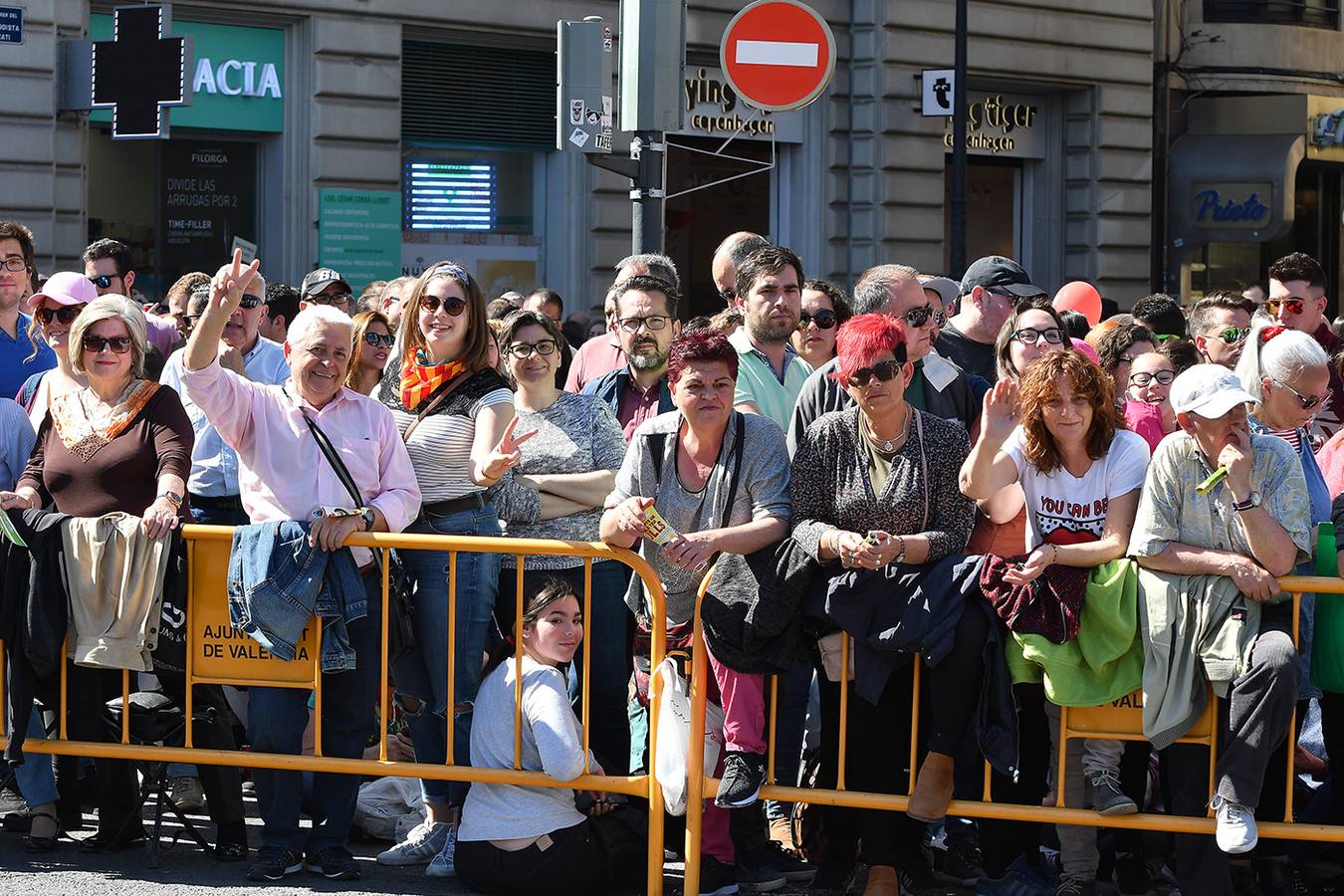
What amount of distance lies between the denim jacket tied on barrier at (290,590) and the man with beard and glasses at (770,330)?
5.94 feet

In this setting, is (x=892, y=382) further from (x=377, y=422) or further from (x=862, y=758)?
(x=377, y=422)

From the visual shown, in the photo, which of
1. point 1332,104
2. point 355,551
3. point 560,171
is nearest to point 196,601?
point 355,551

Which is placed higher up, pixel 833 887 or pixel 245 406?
pixel 245 406

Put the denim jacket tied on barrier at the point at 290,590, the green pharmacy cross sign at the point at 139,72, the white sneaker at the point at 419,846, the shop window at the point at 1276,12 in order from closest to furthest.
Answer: the denim jacket tied on barrier at the point at 290,590 → the white sneaker at the point at 419,846 → the green pharmacy cross sign at the point at 139,72 → the shop window at the point at 1276,12

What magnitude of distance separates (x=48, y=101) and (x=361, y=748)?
1027 centimetres

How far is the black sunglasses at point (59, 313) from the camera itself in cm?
754

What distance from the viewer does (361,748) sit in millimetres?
6504

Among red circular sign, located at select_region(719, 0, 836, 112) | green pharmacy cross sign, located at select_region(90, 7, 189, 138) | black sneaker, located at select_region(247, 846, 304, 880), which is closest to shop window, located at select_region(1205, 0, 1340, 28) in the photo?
green pharmacy cross sign, located at select_region(90, 7, 189, 138)

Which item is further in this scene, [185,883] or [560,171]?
[560,171]

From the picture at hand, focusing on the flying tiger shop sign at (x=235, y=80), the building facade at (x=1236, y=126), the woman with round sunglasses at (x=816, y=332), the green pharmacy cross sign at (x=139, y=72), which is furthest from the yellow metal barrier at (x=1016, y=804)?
the building facade at (x=1236, y=126)

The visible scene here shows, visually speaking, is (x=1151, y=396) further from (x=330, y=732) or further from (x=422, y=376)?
(x=330, y=732)

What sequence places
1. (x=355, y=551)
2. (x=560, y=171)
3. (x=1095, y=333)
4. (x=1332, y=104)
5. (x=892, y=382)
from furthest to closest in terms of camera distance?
(x=1332, y=104)
(x=560, y=171)
(x=1095, y=333)
(x=355, y=551)
(x=892, y=382)

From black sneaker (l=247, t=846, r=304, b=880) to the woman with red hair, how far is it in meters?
1.94

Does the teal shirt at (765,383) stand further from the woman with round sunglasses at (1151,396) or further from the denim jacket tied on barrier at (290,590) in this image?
the denim jacket tied on barrier at (290,590)
